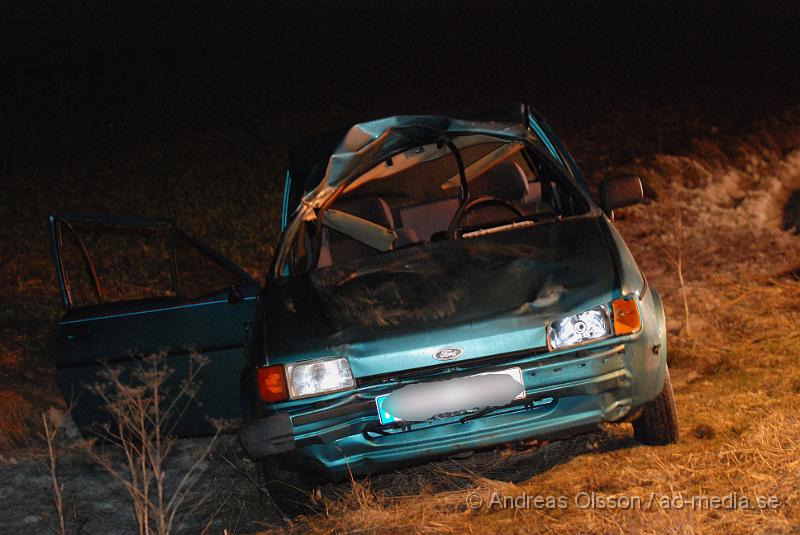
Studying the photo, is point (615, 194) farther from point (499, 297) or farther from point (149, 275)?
point (149, 275)

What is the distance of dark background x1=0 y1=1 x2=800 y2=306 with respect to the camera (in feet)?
38.8

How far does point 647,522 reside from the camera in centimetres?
361

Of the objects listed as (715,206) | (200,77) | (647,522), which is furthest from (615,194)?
(200,77)

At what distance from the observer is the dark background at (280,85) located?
11.8 meters

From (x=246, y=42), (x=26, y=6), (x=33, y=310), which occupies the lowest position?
(x=33, y=310)

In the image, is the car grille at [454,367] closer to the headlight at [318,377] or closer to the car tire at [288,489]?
the headlight at [318,377]

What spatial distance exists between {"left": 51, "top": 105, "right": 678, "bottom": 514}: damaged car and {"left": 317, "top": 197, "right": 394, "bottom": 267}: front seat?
0.5 inches

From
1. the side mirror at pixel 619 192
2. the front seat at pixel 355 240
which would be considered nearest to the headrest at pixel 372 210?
the front seat at pixel 355 240

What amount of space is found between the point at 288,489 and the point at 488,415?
3.21ft

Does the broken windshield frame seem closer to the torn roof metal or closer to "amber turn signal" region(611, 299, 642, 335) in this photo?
the torn roof metal

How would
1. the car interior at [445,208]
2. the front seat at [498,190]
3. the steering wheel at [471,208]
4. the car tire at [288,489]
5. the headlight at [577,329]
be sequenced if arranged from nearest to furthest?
the headlight at [577,329] < the car tire at [288,489] < the steering wheel at [471,208] < the car interior at [445,208] < the front seat at [498,190]

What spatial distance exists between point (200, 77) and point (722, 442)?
14.4 m

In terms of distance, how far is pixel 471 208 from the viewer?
209 inches

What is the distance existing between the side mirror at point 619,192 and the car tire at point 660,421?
1084mm
